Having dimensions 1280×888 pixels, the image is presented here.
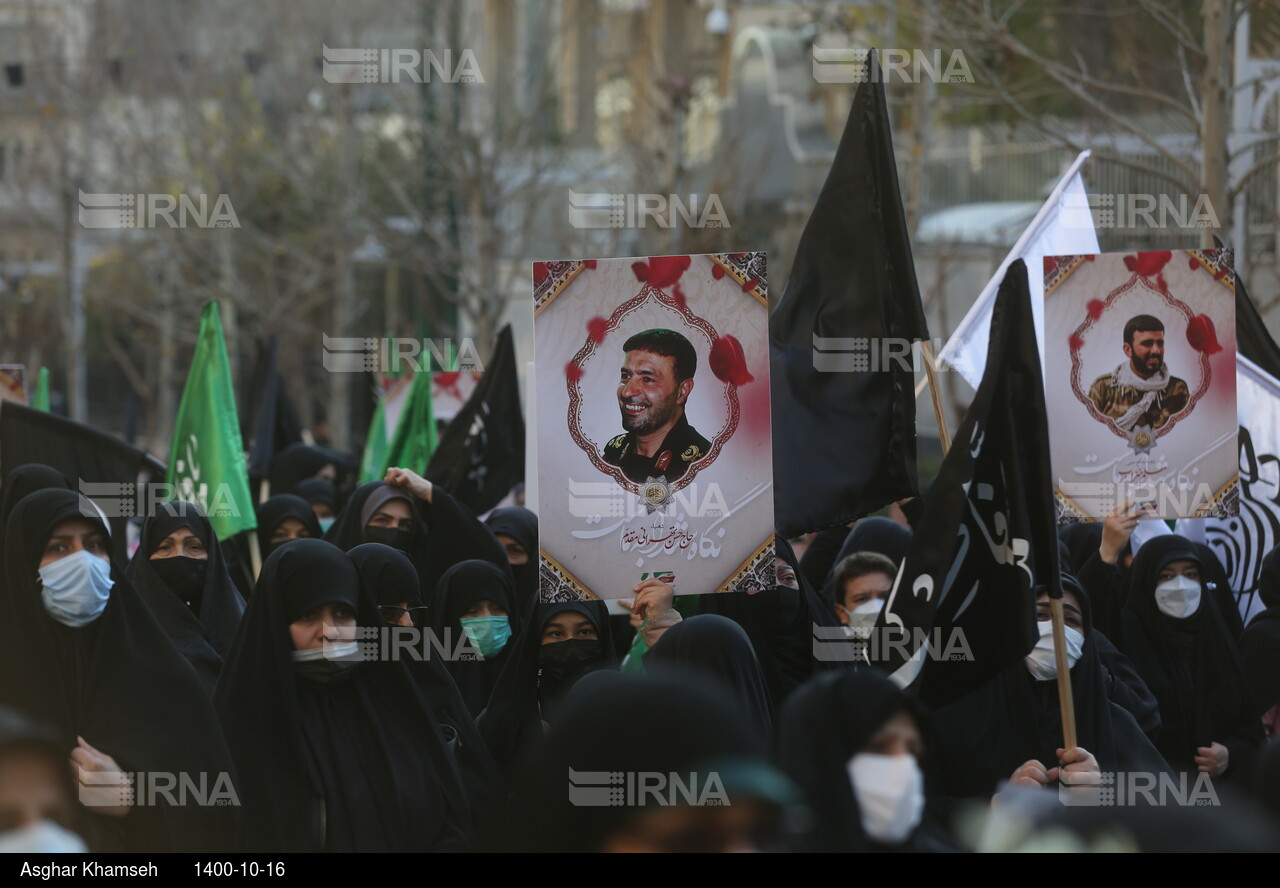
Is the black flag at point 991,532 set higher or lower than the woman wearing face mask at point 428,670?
higher

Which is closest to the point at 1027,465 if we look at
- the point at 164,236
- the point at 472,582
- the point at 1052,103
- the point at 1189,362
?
the point at 1189,362

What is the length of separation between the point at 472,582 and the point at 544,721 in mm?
709

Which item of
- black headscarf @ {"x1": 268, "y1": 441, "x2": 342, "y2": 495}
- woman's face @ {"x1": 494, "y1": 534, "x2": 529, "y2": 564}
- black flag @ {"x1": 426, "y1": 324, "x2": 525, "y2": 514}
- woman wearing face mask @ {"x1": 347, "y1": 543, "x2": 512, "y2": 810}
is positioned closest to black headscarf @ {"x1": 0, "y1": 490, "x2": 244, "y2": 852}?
woman wearing face mask @ {"x1": 347, "y1": 543, "x2": 512, "y2": 810}

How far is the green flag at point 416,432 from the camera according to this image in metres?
8.73

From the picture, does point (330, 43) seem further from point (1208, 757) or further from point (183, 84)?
point (1208, 757)

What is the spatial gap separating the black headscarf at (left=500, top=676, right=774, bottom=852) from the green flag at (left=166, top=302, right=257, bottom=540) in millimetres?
4742

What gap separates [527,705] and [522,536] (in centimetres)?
181

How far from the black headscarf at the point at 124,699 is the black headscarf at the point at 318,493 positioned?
4.07m

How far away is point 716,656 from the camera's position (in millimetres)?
4078

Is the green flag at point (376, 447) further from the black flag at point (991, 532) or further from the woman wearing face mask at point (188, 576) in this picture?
the black flag at point (991, 532)

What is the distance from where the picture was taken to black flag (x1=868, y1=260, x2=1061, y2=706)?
3.98 metres

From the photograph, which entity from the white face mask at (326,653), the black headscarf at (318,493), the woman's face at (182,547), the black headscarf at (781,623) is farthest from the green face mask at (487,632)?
the black headscarf at (318,493)

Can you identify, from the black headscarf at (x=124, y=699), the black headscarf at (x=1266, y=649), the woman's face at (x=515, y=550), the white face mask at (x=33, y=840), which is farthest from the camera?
the woman's face at (x=515, y=550)

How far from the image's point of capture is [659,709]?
2.43m
